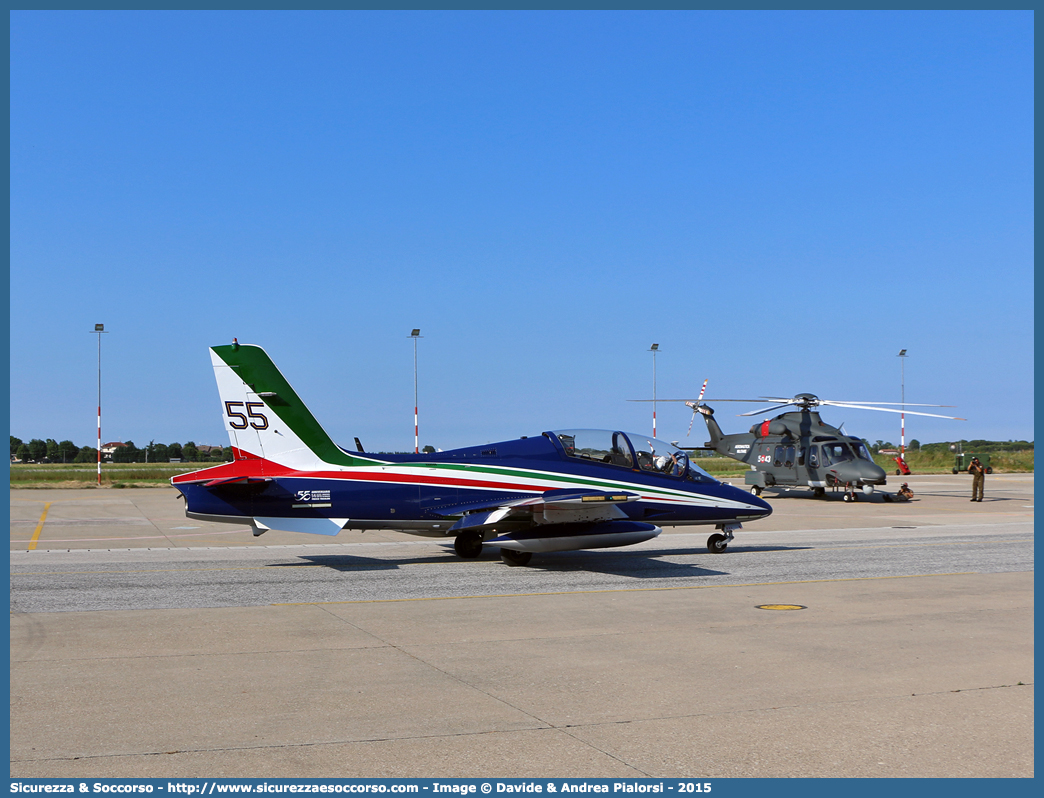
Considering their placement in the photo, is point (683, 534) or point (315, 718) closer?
point (315, 718)

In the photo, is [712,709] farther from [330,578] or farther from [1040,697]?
[330,578]

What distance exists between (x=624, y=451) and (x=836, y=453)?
68.0 ft

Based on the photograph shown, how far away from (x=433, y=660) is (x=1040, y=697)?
5.36m

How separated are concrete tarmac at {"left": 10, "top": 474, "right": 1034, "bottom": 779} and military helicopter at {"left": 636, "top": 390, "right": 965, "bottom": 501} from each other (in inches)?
704

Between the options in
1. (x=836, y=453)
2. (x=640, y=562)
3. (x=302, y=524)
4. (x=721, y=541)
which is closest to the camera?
(x=302, y=524)

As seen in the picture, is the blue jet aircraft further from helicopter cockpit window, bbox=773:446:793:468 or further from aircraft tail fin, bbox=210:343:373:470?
helicopter cockpit window, bbox=773:446:793:468

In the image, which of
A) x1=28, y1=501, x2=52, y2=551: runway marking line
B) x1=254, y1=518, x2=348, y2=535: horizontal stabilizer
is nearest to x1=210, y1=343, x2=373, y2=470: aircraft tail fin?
x1=254, y1=518, x2=348, y2=535: horizontal stabilizer

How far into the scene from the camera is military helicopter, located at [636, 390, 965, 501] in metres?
35.3

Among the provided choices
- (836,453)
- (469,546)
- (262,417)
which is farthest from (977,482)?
(262,417)

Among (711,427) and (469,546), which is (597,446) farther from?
(711,427)

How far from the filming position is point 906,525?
26.5 metres

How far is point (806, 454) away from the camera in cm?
3669

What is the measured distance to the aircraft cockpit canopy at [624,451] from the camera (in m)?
17.8
